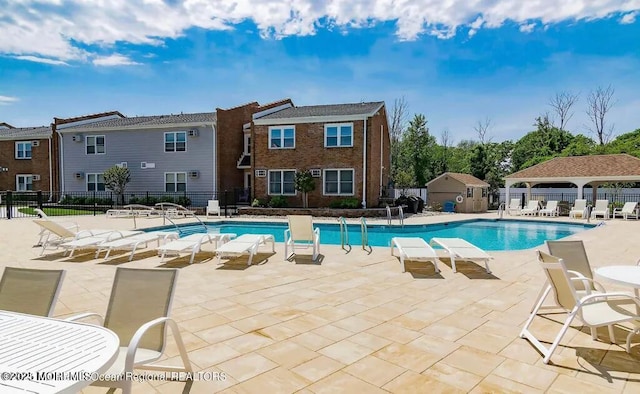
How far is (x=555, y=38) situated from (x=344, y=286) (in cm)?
2161

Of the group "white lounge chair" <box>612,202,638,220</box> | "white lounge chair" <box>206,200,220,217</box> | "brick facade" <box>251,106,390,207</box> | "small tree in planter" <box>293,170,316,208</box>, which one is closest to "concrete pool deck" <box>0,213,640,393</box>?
"white lounge chair" <box>206,200,220,217</box>

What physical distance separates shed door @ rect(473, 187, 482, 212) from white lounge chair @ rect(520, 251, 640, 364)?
2376cm

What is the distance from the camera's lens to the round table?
11.3ft

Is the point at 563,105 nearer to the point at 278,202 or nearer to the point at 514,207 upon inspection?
the point at 514,207

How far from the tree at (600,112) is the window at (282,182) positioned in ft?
116

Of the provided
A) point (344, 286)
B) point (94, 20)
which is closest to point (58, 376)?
point (344, 286)

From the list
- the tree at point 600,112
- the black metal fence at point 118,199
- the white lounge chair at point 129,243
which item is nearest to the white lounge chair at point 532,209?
the black metal fence at point 118,199

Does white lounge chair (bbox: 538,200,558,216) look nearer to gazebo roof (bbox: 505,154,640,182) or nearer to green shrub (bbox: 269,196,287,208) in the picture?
gazebo roof (bbox: 505,154,640,182)

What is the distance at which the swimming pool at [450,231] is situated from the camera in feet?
46.3

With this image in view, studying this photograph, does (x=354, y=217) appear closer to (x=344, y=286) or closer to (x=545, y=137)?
(x=344, y=286)

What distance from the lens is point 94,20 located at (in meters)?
11.2

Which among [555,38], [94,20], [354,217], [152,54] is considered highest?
[555,38]

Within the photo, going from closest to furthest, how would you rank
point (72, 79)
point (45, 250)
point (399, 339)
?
point (399, 339) < point (45, 250) < point (72, 79)

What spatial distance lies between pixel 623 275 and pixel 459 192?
74.8 feet
